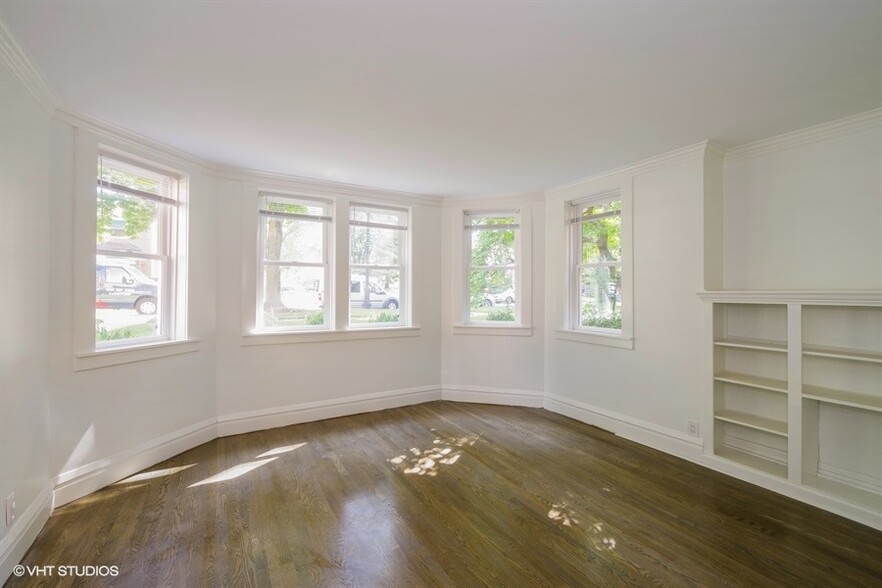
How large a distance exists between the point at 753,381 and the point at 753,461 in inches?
24.7

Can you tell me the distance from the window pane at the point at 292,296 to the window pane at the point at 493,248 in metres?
1.93

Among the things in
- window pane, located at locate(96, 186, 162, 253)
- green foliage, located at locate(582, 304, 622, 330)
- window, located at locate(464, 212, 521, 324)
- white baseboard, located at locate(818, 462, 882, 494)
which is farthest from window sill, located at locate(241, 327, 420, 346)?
white baseboard, located at locate(818, 462, 882, 494)

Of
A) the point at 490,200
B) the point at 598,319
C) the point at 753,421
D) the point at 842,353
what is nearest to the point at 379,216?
the point at 490,200

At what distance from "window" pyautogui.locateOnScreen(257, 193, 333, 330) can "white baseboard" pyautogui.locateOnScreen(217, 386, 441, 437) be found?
33.8 inches

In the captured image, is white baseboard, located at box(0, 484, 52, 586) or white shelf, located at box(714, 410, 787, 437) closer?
white baseboard, located at box(0, 484, 52, 586)

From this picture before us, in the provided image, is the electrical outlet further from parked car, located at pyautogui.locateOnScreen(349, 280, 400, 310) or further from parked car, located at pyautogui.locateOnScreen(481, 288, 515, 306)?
parked car, located at pyautogui.locateOnScreen(481, 288, 515, 306)

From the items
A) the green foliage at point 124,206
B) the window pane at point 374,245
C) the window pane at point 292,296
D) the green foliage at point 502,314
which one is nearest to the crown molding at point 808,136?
the green foliage at point 502,314

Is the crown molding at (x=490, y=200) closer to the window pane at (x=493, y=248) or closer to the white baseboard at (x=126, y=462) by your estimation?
the window pane at (x=493, y=248)

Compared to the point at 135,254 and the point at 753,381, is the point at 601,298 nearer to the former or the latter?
the point at 753,381

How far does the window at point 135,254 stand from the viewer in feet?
9.15

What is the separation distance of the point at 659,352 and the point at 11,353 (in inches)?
174

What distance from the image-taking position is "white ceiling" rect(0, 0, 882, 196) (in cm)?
164

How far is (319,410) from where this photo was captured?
4094 mm

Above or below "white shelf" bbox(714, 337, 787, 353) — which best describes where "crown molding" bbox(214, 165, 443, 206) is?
above
